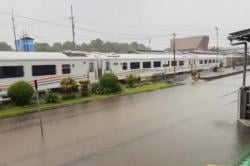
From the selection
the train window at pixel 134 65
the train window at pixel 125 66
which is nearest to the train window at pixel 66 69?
the train window at pixel 125 66

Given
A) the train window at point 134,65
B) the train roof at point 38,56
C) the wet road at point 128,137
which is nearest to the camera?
the wet road at point 128,137

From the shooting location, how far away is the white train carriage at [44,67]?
726 inches

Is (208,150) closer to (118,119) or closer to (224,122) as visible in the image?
(224,122)

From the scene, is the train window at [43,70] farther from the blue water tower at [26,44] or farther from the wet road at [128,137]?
the blue water tower at [26,44]

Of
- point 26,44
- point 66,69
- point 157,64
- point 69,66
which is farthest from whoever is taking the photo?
point 26,44

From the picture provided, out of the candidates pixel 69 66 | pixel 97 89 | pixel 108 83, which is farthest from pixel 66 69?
pixel 108 83

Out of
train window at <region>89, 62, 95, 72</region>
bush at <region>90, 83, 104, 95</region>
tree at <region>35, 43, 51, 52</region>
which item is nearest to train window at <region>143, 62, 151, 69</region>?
train window at <region>89, 62, 95, 72</region>

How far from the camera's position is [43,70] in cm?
2067

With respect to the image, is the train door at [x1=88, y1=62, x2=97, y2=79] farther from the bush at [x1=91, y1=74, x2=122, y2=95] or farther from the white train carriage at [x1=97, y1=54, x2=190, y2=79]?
the bush at [x1=91, y1=74, x2=122, y2=95]

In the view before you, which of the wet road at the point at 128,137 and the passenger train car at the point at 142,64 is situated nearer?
the wet road at the point at 128,137

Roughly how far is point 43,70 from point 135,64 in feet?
40.5

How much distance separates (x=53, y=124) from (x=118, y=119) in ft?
9.30

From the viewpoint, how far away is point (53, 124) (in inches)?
515

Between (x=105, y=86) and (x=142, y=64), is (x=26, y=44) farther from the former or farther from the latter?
(x=105, y=86)
